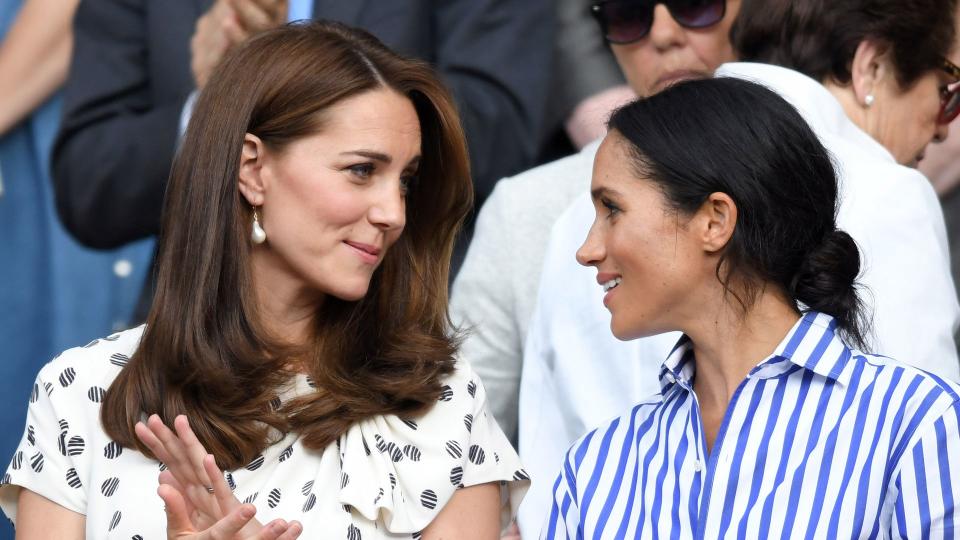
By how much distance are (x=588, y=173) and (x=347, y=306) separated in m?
0.83

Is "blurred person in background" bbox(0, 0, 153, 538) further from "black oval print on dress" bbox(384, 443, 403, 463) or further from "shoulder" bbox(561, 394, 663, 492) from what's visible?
"shoulder" bbox(561, 394, 663, 492)

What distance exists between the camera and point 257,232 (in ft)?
9.98

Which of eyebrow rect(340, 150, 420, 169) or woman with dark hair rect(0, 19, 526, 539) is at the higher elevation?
eyebrow rect(340, 150, 420, 169)

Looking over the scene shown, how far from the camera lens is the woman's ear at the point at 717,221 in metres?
2.61

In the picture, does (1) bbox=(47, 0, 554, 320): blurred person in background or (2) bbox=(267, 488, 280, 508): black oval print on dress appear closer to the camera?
(2) bbox=(267, 488, 280, 508): black oval print on dress

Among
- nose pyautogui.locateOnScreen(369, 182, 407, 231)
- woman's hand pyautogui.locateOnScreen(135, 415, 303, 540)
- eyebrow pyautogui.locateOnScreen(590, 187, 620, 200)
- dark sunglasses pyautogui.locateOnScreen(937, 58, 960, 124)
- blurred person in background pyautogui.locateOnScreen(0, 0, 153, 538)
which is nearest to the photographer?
woman's hand pyautogui.locateOnScreen(135, 415, 303, 540)

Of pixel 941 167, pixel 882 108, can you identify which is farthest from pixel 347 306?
pixel 941 167

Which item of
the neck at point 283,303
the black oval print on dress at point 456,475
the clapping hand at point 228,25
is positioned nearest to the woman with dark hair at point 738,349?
the black oval print on dress at point 456,475

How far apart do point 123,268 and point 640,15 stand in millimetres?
1843

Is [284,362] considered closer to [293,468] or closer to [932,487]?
Result: [293,468]

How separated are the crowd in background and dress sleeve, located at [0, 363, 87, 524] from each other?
1.06 metres

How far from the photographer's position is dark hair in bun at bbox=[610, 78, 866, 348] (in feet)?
8.58

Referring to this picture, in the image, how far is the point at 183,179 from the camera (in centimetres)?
307

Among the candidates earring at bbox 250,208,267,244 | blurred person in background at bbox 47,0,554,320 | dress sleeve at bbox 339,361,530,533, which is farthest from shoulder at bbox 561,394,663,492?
blurred person in background at bbox 47,0,554,320
